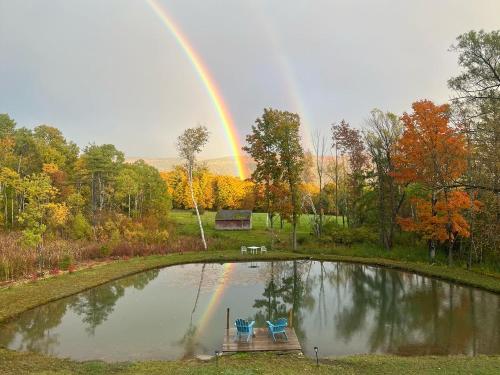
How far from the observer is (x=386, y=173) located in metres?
40.5

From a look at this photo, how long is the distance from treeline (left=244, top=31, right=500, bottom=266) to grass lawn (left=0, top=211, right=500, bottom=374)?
3.06 m

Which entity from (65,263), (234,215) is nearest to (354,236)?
(234,215)

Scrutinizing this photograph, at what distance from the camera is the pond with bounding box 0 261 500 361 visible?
1499 centimetres

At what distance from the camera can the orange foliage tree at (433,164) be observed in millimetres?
29297

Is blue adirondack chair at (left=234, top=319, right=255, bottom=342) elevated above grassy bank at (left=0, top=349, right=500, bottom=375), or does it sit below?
above

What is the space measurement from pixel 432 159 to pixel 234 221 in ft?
113

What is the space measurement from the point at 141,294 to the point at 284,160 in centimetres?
2229

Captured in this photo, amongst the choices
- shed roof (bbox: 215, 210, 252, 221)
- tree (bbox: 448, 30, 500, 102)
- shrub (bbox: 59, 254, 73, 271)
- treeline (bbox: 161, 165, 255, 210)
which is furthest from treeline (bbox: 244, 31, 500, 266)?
treeline (bbox: 161, 165, 255, 210)

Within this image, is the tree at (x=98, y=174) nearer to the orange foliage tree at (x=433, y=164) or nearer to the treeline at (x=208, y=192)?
the treeline at (x=208, y=192)

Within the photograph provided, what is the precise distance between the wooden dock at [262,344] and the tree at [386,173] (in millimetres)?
26832

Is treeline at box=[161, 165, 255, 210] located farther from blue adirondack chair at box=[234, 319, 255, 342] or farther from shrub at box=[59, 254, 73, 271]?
blue adirondack chair at box=[234, 319, 255, 342]

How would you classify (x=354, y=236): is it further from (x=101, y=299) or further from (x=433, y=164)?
(x=101, y=299)

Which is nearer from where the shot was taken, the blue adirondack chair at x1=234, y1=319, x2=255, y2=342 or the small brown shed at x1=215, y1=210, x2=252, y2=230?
the blue adirondack chair at x1=234, y1=319, x2=255, y2=342

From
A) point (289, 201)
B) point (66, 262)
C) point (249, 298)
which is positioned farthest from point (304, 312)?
point (289, 201)
